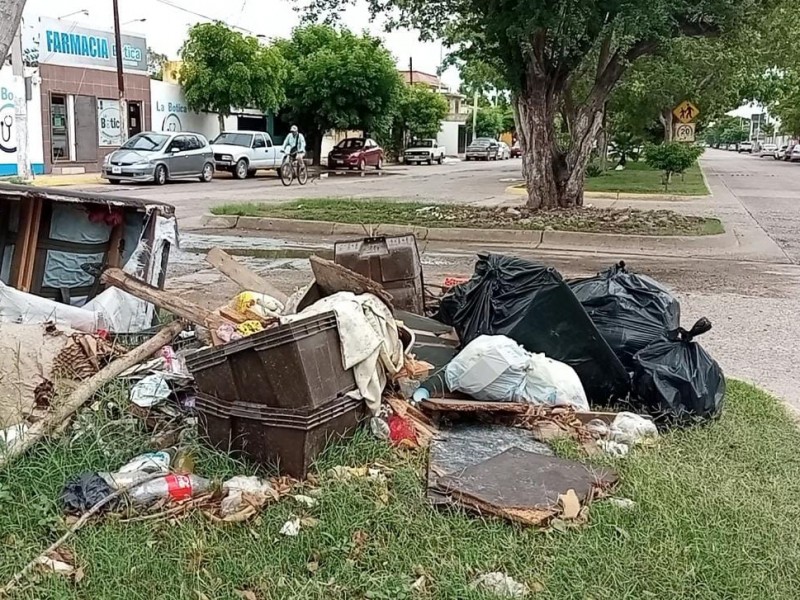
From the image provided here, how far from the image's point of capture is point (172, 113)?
3322 cm

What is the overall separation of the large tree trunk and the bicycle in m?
22.7

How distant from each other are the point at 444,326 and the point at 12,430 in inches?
123

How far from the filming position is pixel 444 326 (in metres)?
6.07

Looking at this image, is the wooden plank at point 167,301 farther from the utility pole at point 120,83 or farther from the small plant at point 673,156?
the utility pole at point 120,83

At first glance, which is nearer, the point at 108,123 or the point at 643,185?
the point at 643,185

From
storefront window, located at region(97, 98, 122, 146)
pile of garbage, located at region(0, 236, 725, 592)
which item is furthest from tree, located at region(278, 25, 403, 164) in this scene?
pile of garbage, located at region(0, 236, 725, 592)

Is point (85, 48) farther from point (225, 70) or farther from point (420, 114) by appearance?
point (420, 114)

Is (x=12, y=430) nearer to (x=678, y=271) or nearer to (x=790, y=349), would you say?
(x=790, y=349)

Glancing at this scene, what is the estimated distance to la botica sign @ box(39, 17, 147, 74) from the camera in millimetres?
27109

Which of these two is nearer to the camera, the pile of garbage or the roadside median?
the pile of garbage

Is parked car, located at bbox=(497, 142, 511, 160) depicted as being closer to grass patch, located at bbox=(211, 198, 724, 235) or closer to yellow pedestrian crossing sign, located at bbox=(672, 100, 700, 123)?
yellow pedestrian crossing sign, located at bbox=(672, 100, 700, 123)

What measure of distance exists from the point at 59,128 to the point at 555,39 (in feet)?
65.8

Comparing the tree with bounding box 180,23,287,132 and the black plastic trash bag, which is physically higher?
the tree with bounding box 180,23,287,132

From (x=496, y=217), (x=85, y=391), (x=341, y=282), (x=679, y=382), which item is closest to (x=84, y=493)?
(x=85, y=391)
